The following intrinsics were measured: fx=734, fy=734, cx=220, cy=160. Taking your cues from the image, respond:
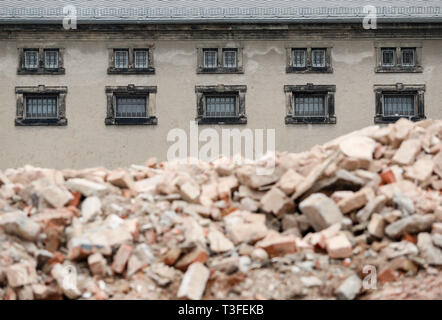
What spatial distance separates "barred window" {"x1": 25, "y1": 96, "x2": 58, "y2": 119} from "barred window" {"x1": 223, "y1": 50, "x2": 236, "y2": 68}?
7.20m

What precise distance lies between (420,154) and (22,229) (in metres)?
5.98

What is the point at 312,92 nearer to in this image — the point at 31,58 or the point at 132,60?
the point at 132,60

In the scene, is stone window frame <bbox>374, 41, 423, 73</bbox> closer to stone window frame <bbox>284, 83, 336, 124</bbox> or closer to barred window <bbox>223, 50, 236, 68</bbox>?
stone window frame <bbox>284, 83, 336, 124</bbox>

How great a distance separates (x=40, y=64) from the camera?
30.4 metres

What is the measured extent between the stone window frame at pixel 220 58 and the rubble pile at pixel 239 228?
737 inches

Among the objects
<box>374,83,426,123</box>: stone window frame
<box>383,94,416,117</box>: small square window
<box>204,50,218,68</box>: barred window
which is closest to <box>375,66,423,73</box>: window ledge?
<box>374,83,426,123</box>: stone window frame

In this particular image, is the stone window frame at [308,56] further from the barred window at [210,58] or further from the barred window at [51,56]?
the barred window at [51,56]

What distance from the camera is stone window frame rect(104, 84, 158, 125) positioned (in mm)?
29781

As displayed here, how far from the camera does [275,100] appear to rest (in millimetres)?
30062

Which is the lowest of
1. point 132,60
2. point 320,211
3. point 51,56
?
point 320,211

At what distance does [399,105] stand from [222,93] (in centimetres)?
739

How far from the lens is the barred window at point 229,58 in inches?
1198

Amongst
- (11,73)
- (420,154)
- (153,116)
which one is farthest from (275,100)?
(420,154)

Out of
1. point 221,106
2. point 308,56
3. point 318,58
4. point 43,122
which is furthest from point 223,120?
point 43,122
